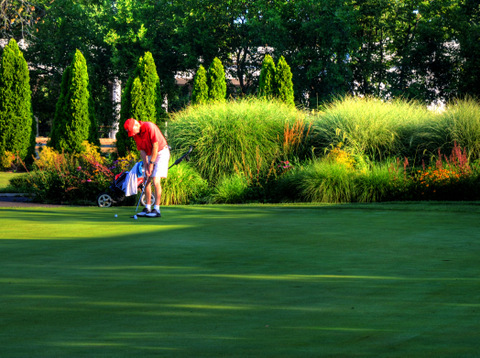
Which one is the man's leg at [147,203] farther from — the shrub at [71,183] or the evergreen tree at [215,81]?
the evergreen tree at [215,81]

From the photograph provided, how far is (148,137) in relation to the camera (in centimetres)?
1323

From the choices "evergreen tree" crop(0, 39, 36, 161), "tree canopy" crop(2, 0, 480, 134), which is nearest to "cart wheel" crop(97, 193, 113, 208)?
"evergreen tree" crop(0, 39, 36, 161)

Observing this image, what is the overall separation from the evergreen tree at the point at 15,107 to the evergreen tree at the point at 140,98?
4296mm

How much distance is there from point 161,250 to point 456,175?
958 cm

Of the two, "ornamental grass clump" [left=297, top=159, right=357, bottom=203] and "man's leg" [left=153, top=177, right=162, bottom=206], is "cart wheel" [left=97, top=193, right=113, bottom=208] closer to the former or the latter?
"man's leg" [left=153, top=177, right=162, bottom=206]

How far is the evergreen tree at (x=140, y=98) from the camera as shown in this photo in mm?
27266

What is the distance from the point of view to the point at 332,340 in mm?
4844

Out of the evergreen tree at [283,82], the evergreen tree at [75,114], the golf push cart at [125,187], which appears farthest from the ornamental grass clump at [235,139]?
the evergreen tree at [283,82]

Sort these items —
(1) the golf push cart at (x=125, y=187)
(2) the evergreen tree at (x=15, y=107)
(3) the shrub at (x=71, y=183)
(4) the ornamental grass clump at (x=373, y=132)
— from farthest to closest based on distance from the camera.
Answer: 1. (2) the evergreen tree at (x=15, y=107)
2. (4) the ornamental grass clump at (x=373, y=132)
3. (3) the shrub at (x=71, y=183)
4. (1) the golf push cart at (x=125, y=187)

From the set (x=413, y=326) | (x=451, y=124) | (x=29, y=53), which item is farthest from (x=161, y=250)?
(x=29, y=53)

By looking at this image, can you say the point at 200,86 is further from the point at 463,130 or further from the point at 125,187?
the point at 125,187

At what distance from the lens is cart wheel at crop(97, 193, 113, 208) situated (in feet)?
54.7

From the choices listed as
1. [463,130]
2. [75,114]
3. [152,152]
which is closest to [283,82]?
[75,114]

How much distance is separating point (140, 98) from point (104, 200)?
36.5ft
